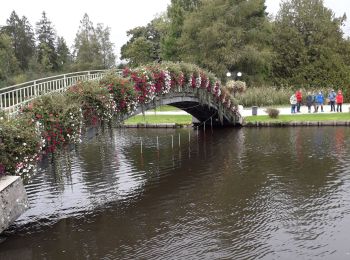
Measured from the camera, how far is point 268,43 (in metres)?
54.9

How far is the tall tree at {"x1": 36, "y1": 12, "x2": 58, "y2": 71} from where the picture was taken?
85312 millimetres

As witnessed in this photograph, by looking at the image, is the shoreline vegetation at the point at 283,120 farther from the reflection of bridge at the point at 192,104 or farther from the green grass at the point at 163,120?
the reflection of bridge at the point at 192,104

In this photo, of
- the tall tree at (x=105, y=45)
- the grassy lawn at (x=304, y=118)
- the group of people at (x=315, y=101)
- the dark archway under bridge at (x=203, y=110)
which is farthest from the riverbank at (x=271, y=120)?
the tall tree at (x=105, y=45)

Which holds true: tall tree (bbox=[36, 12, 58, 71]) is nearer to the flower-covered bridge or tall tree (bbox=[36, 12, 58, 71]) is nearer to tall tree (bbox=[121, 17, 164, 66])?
tall tree (bbox=[121, 17, 164, 66])

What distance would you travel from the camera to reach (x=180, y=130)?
29.9 m

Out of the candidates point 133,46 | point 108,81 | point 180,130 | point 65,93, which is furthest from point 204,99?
point 133,46

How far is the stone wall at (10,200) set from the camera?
9.11m

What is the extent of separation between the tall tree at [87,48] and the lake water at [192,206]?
6062 centimetres

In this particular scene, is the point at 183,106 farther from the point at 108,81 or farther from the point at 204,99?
the point at 108,81

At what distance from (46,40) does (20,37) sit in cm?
584

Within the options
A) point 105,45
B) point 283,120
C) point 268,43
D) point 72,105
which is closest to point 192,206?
point 72,105

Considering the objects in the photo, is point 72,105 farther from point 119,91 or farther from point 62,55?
point 62,55

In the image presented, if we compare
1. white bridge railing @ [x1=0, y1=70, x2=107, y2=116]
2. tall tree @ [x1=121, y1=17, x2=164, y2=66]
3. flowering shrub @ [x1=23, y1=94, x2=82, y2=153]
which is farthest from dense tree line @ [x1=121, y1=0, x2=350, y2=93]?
flowering shrub @ [x1=23, y1=94, x2=82, y2=153]

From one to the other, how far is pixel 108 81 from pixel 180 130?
49.0 ft
